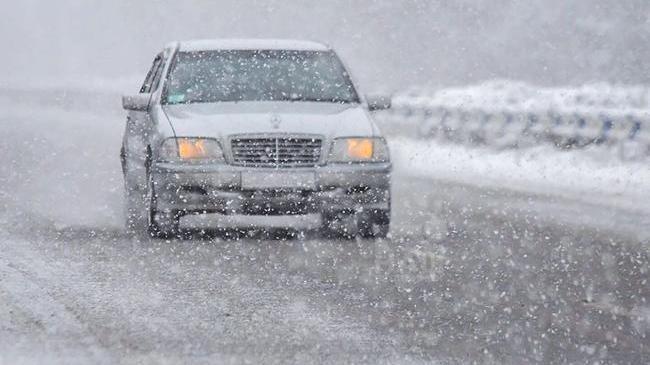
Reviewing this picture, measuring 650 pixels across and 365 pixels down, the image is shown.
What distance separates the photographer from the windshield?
37.9 feet

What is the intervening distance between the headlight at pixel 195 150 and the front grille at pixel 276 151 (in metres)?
0.13

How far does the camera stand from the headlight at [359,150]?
1057cm

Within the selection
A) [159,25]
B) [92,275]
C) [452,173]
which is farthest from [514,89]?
[159,25]

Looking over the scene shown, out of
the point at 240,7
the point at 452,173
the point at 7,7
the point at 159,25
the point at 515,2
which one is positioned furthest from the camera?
the point at 7,7

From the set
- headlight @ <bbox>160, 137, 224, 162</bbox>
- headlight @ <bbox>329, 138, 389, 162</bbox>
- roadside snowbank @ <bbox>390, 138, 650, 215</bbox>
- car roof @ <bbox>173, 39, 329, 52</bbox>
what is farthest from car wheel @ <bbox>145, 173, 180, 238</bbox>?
roadside snowbank @ <bbox>390, 138, 650, 215</bbox>

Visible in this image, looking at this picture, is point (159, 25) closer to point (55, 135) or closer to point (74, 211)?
point (55, 135)

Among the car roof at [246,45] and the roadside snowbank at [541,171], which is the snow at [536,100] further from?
the car roof at [246,45]

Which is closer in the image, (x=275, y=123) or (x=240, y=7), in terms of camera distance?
(x=275, y=123)

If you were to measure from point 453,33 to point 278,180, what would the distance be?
54934 mm

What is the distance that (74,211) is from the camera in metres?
13.0

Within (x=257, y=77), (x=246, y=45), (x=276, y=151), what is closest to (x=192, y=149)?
(x=276, y=151)

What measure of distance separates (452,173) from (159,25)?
241 feet

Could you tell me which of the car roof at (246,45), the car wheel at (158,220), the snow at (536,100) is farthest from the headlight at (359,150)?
the snow at (536,100)

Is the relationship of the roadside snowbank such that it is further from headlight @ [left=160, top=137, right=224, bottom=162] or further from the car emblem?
headlight @ [left=160, top=137, right=224, bottom=162]
